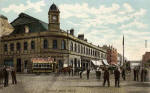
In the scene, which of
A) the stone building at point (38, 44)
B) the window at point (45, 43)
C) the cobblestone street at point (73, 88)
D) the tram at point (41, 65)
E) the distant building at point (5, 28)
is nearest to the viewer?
the cobblestone street at point (73, 88)

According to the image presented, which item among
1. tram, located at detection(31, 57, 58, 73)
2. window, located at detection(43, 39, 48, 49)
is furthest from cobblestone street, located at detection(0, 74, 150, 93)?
window, located at detection(43, 39, 48, 49)

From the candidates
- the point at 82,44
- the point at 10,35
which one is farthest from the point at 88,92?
the point at 82,44

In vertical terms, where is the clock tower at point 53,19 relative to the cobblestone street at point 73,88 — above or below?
above

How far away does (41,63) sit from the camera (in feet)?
120

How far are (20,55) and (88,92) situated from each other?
121 ft

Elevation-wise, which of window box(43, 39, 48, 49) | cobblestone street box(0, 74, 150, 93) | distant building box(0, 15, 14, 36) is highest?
distant building box(0, 15, 14, 36)

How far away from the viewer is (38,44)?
46188 mm

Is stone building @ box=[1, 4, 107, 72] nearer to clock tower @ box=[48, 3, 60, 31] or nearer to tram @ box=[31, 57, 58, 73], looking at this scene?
clock tower @ box=[48, 3, 60, 31]

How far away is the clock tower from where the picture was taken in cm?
4566

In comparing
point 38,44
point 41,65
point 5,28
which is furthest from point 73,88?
point 5,28

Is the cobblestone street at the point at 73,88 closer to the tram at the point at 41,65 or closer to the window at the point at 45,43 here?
the tram at the point at 41,65

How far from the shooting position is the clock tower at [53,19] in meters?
45.7

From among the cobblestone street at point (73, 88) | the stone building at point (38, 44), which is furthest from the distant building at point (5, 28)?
the cobblestone street at point (73, 88)

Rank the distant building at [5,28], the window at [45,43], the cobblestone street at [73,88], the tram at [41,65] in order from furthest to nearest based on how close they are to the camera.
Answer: the distant building at [5,28] < the window at [45,43] < the tram at [41,65] < the cobblestone street at [73,88]
